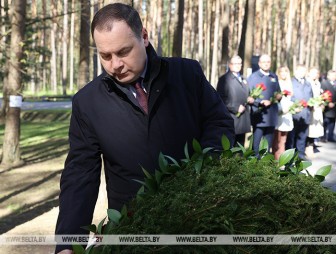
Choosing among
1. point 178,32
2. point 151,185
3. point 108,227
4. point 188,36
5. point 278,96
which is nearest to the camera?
point 108,227

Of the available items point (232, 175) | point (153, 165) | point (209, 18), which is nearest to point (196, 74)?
point (153, 165)

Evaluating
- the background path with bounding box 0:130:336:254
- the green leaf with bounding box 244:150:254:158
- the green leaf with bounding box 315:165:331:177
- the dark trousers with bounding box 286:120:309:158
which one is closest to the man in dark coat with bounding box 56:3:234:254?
the green leaf with bounding box 244:150:254:158

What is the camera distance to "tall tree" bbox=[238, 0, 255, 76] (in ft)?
68.6

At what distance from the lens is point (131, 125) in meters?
2.83

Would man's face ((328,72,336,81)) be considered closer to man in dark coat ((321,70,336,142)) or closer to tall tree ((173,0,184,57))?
man in dark coat ((321,70,336,142))

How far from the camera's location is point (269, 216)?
6.05 ft

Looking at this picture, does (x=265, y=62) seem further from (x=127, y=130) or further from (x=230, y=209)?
(x=230, y=209)

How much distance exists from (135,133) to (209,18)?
57021 mm

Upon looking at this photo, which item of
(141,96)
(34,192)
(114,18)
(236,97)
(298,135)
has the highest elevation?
(114,18)

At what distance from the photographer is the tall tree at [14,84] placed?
14.5 m

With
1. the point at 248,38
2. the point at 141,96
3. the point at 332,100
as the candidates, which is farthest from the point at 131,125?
the point at 248,38

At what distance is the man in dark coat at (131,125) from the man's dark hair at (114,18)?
10 mm

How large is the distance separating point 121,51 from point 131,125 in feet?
1.35

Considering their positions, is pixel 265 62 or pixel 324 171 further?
pixel 265 62
